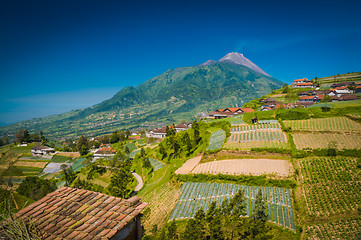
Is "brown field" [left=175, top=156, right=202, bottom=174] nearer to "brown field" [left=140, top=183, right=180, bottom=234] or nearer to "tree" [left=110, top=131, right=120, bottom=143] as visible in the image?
"brown field" [left=140, top=183, right=180, bottom=234]

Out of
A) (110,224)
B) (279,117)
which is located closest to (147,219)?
(110,224)

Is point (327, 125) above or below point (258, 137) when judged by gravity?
above

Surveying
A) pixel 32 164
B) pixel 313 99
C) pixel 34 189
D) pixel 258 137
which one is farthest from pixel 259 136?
pixel 32 164

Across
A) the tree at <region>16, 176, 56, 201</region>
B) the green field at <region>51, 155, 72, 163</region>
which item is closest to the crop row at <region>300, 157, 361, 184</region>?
the tree at <region>16, 176, 56, 201</region>

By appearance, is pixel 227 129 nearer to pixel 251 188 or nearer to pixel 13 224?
pixel 251 188

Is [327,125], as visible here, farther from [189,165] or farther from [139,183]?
[139,183]

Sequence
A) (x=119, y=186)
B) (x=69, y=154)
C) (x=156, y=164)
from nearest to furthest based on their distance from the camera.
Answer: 1. (x=119, y=186)
2. (x=156, y=164)
3. (x=69, y=154)

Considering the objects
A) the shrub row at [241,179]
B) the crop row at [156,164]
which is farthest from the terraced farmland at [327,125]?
the crop row at [156,164]
